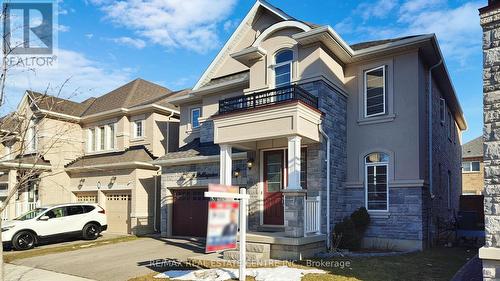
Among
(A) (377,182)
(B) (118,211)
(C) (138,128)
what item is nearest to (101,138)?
(C) (138,128)

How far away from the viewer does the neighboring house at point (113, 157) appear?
19.1 meters

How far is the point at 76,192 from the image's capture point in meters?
21.9

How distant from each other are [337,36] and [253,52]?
9.49 feet

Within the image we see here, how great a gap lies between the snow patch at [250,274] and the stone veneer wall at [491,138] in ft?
11.8

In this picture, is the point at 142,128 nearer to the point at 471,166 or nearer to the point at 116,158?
the point at 116,158

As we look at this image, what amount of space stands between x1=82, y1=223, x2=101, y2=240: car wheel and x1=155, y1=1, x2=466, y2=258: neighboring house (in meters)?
7.28

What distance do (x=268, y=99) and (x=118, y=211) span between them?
36.6ft

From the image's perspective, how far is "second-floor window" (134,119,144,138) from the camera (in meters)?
20.9

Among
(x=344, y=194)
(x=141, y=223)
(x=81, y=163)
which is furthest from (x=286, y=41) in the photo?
(x=81, y=163)

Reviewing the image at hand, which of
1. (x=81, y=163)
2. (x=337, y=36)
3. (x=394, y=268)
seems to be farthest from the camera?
(x=81, y=163)

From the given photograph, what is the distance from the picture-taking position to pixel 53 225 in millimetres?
16172

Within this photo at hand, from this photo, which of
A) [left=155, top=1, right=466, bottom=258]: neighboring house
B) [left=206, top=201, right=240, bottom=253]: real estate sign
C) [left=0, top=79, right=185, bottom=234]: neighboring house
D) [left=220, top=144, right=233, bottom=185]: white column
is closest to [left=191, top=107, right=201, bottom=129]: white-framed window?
[left=0, top=79, right=185, bottom=234]: neighboring house

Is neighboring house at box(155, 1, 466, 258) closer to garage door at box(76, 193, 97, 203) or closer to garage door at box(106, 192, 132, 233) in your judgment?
garage door at box(106, 192, 132, 233)

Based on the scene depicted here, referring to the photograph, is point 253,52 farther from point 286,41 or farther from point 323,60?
point 323,60
